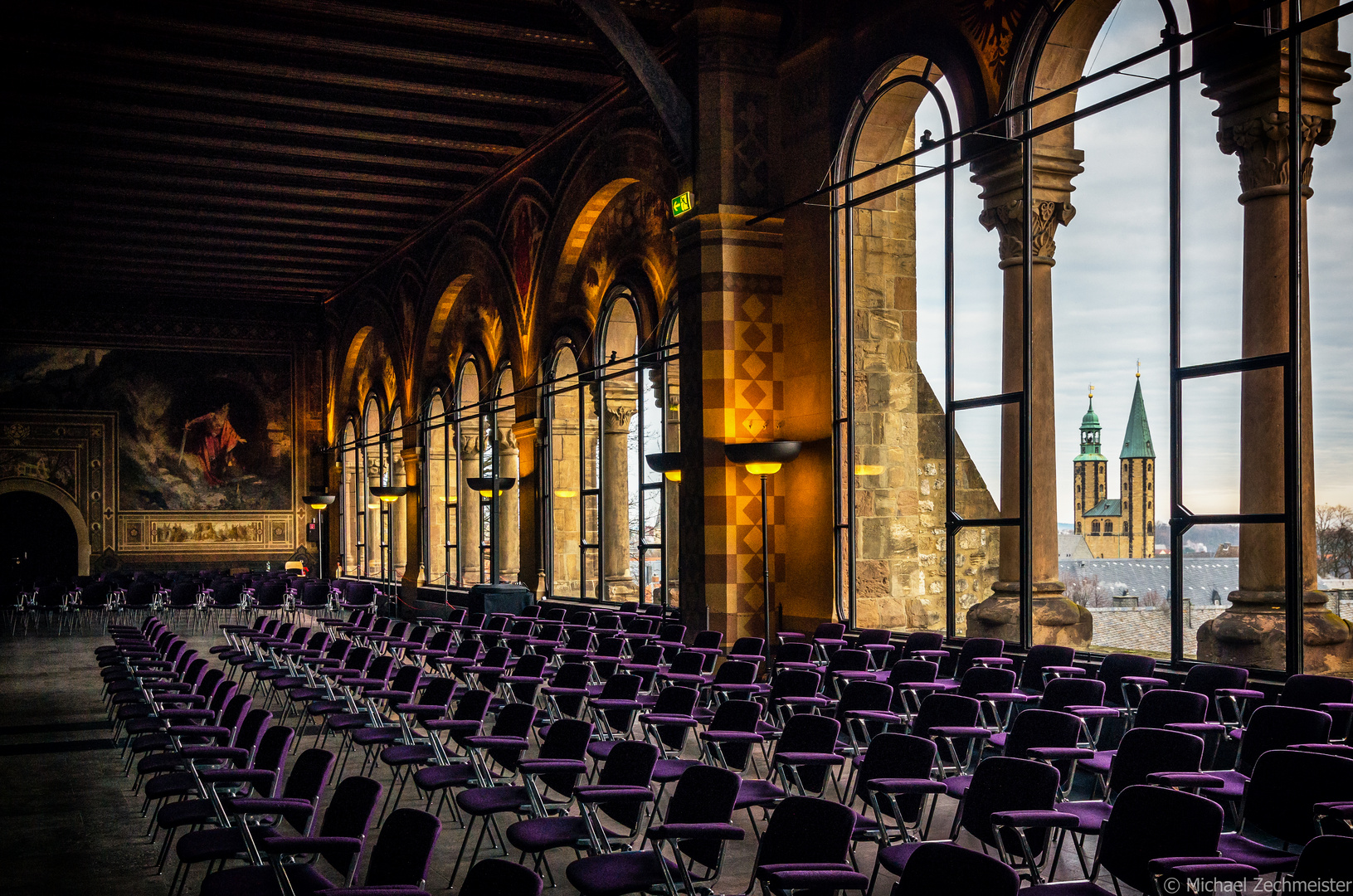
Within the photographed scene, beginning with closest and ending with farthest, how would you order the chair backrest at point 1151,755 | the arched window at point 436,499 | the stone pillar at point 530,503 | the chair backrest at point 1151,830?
→ the chair backrest at point 1151,830 < the chair backrest at point 1151,755 < the stone pillar at point 530,503 < the arched window at point 436,499

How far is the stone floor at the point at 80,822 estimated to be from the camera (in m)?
6.41

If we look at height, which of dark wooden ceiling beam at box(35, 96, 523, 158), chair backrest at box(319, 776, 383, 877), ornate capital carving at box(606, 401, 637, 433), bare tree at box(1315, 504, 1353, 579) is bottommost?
chair backrest at box(319, 776, 383, 877)

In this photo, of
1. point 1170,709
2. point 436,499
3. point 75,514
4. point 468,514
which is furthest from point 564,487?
point 75,514

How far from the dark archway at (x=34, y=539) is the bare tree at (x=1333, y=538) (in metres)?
29.6

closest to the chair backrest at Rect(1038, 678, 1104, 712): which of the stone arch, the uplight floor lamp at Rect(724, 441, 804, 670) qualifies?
the uplight floor lamp at Rect(724, 441, 804, 670)

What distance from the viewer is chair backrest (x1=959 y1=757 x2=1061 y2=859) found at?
5047 mm

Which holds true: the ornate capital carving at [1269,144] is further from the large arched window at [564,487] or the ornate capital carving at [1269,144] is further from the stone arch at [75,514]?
the stone arch at [75,514]

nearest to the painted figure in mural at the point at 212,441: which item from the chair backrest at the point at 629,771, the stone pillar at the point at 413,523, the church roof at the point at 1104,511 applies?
the stone pillar at the point at 413,523

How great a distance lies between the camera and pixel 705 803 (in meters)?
5.11

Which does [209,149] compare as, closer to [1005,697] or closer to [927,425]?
[927,425]

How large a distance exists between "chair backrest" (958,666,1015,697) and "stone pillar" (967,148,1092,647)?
2292mm

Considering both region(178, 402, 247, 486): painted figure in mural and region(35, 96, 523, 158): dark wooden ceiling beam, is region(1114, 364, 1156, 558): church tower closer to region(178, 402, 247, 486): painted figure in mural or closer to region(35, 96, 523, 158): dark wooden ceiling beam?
region(35, 96, 523, 158): dark wooden ceiling beam

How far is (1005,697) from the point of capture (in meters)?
7.82


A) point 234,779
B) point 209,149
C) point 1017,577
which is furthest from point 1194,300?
point 209,149
